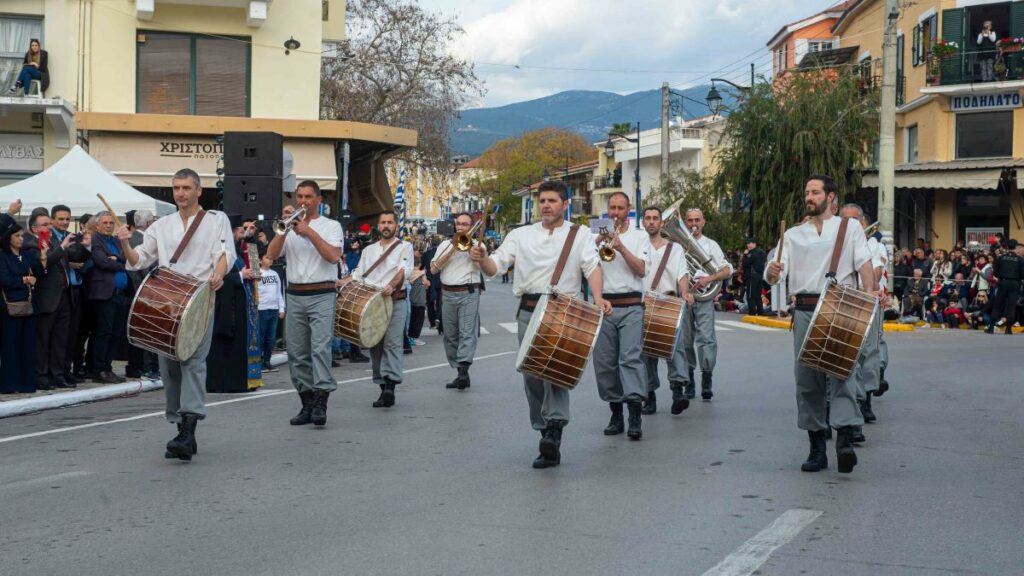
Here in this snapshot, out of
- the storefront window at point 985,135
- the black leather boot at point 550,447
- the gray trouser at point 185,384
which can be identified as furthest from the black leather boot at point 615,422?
the storefront window at point 985,135

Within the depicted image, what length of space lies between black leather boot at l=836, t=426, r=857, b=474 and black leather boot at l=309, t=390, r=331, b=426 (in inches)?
180

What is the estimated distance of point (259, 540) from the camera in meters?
6.55

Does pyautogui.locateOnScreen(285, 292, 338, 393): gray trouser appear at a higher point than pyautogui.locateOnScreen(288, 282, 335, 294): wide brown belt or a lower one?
lower

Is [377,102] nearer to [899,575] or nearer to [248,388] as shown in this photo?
[248,388]

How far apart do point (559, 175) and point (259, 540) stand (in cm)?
9915

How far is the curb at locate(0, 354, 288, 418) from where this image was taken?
12219mm

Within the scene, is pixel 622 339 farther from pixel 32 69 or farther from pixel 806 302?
pixel 32 69

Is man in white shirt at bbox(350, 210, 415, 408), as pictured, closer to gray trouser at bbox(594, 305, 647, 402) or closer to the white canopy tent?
gray trouser at bbox(594, 305, 647, 402)

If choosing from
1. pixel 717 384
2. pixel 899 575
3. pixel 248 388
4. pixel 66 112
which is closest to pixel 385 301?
pixel 248 388

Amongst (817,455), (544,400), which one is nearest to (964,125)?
(817,455)

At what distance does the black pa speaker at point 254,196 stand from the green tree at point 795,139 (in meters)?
21.2

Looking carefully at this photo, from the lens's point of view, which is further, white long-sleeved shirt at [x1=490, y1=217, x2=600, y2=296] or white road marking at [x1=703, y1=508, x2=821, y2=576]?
white long-sleeved shirt at [x1=490, y1=217, x2=600, y2=296]

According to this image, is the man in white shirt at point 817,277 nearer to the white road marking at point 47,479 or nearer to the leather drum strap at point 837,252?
the leather drum strap at point 837,252

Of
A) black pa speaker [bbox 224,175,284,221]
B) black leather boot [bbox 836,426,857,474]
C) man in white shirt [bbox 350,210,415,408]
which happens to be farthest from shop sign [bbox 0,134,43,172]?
black leather boot [bbox 836,426,857,474]
